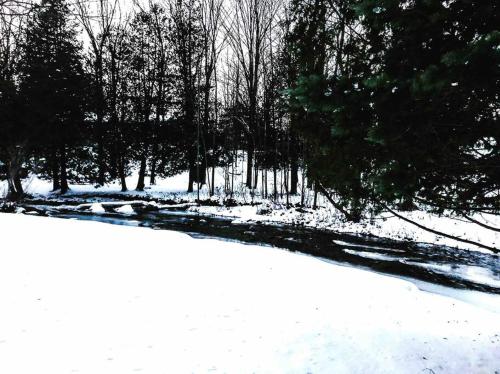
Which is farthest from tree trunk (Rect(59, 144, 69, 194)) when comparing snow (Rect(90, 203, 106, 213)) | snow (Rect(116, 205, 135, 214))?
snow (Rect(116, 205, 135, 214))

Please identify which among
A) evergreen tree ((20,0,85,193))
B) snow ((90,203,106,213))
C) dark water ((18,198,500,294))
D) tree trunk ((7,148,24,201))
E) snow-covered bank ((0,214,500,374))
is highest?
evergreen tree ((20,0,85,193))

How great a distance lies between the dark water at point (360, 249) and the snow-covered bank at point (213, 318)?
222cm

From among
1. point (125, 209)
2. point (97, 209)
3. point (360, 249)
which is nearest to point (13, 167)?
point (97, 209)

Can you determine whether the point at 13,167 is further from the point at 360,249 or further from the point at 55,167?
the point at 360,249

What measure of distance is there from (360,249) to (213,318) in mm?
7614

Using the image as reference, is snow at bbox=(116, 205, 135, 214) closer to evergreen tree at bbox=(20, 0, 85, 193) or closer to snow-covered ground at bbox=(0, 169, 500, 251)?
snow-covered ground at bbox=(0, 169, 500, 251)

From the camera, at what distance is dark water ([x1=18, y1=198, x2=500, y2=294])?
859 centimetres

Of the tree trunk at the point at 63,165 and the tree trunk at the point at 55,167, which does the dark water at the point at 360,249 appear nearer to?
the tree trunk at the point at 63,165

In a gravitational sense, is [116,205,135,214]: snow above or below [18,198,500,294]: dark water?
above

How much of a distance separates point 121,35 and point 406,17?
3062 centimetres

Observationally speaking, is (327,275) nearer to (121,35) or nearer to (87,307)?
(87,307)

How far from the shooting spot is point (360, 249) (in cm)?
1112

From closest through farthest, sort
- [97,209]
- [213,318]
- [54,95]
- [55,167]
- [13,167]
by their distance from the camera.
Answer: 1. [213,318]
2. [97,209]
3. [13,167]
4. [54,95]
5. [55,167]

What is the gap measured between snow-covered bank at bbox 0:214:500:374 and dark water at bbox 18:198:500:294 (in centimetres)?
222
